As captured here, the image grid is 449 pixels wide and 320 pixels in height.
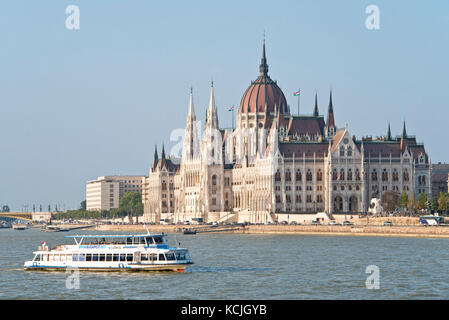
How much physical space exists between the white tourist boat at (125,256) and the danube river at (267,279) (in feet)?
3.16

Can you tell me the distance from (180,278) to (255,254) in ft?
110

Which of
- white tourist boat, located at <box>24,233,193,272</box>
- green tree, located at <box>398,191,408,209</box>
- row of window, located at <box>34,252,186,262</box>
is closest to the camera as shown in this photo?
white tourist boat, located at <box>24,233,193,272</box>

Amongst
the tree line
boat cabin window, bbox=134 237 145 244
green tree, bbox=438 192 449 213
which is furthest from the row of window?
the tree line

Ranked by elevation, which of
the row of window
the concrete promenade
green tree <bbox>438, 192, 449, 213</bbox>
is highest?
green tree <bbox>438, 192, 449, 213</bbox>

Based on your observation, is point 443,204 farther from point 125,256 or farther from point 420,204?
point 125,256

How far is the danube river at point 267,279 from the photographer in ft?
230

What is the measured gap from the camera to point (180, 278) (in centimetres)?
7975

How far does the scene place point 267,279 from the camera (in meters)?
79.7

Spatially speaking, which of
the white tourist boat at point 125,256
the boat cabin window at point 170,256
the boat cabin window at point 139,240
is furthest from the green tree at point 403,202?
the boat cabin window at point 170,256

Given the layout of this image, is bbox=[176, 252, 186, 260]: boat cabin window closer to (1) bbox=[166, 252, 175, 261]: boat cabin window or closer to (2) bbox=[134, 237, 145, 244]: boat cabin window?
(1) bbox=[166, 252, 175, 261]: boat cabin window

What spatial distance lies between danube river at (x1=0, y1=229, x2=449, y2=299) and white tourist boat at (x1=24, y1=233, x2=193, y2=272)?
3.16ft

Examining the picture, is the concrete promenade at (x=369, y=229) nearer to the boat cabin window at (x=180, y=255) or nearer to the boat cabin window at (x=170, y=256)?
the boat cabin window at (x=180, y=255)

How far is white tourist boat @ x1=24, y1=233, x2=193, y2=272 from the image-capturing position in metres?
83.7
